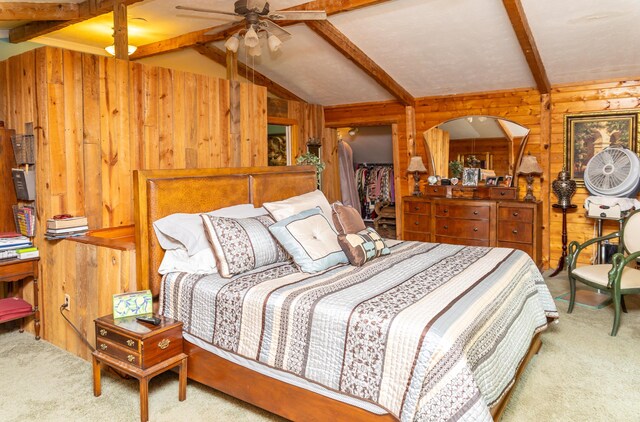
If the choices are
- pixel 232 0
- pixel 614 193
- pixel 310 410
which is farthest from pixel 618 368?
pixel 232 0

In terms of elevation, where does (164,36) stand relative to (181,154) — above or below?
above

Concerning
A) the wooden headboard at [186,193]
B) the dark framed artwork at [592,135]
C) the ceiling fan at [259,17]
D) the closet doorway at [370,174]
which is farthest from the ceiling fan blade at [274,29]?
the closet doorway at [370,174]

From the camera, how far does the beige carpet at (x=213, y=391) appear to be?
2414 millimetres

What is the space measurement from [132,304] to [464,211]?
412cm

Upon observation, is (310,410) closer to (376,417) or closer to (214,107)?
(376,417)

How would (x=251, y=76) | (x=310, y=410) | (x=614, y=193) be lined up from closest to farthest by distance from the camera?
(x=310, y=410), (x=614, y=193), (x=251, y=76)

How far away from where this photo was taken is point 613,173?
4695 mm

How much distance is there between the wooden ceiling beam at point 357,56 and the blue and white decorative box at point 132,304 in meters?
3.24

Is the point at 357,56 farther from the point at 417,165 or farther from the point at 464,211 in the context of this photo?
the point at 464,211

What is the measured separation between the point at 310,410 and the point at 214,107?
9.65 feet

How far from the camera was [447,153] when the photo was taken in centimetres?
616

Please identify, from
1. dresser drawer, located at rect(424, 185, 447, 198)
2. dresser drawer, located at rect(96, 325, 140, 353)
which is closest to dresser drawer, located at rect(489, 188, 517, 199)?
dresser drawer, located at rect(424, 185, 447, 198)

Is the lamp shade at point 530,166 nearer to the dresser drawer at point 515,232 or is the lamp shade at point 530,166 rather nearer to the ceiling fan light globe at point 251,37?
the dresser drawer at point 515,232

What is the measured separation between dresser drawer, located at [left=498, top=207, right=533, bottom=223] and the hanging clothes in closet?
2.39 metres
